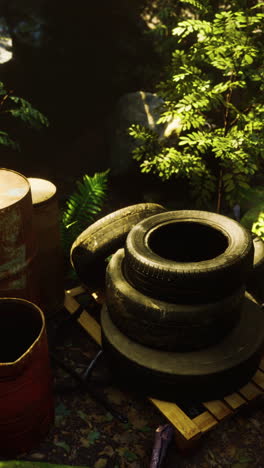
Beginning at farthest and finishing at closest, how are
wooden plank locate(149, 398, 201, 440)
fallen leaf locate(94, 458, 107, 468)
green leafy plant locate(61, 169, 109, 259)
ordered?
green leafy plant locate(61, 169, 109, 259), fallen leaf locate(94, 458, 107, 468), wooden plank locate(149, 398, 201, 440)

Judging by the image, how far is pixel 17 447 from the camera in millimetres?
3148

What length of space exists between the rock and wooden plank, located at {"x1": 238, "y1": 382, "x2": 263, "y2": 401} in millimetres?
3854

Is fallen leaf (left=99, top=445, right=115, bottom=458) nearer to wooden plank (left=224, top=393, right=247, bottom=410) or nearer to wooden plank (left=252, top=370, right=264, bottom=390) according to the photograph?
wooden plank (left=224, top=393, right=247, bottom=410)

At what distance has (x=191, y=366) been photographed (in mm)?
3244

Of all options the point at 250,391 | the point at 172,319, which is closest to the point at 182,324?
the point at 172,319

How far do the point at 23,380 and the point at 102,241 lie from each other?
159cm

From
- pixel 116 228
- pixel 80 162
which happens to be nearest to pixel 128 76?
pixel 80 162

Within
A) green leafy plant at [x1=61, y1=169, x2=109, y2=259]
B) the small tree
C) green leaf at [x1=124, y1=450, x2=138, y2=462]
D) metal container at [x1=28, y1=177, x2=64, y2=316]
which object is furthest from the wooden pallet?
green leafy plant at [x1=61, y1=169, x2=109, y2=259]

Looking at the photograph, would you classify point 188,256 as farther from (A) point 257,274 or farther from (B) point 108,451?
(B) point 108,451

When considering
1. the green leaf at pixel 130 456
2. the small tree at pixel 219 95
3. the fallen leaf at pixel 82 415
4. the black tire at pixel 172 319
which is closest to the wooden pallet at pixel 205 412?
the green leaf at pixel 130 456

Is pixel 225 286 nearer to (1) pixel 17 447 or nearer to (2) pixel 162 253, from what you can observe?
(2) pixel 162 253

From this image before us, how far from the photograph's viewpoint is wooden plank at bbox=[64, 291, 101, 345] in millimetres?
4082

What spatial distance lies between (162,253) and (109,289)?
715mm

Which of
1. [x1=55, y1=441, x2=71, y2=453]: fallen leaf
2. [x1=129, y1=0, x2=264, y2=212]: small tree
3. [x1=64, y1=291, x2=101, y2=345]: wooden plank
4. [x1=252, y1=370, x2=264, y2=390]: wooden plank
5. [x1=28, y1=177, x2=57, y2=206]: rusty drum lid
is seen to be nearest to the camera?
[x1=55, y1=441, x2=71, y2=453]: fallen leaf
